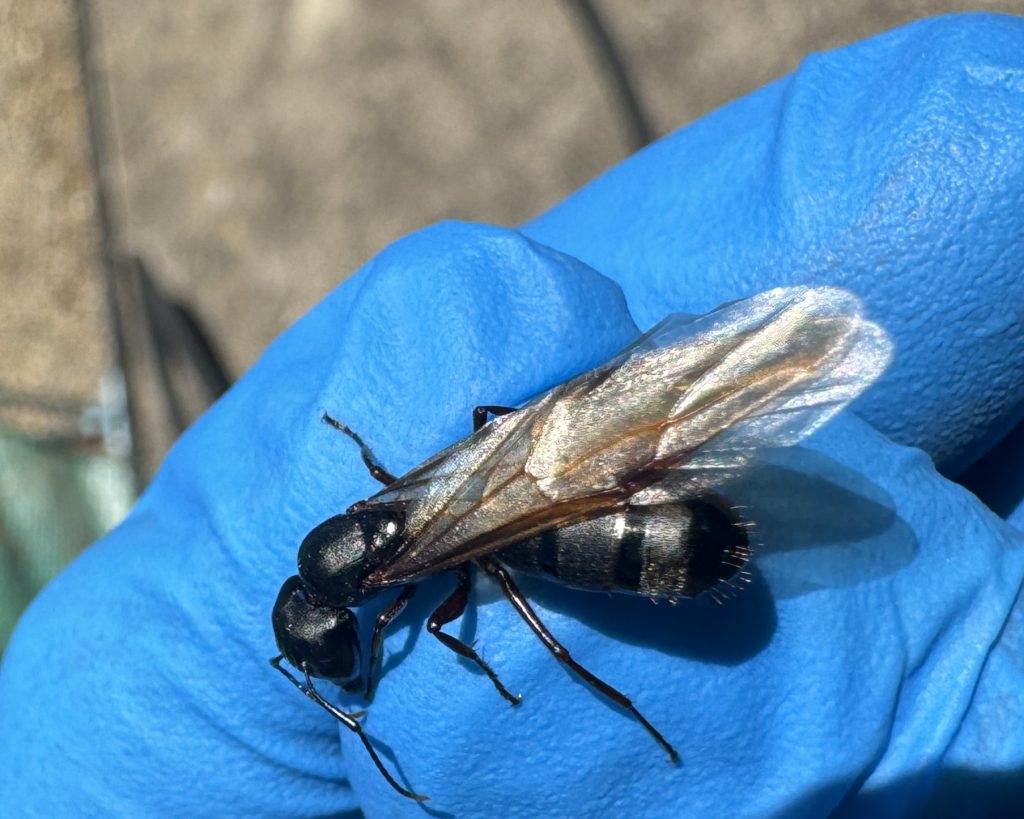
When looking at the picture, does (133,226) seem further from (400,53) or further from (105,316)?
(400,53)

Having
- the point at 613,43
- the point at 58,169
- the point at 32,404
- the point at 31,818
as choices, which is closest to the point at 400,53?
the point at 613,43

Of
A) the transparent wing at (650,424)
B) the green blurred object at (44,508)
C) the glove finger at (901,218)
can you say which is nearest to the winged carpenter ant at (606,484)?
the transparent wing at (650,424)

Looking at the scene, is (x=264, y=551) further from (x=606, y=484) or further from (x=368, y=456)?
(x=606, y=484)

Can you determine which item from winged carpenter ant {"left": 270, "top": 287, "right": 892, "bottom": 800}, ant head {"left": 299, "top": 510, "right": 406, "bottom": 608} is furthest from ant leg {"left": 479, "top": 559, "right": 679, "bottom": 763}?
ant head {"left": 299, "top": 510, "right": 406, "bottom": 608}

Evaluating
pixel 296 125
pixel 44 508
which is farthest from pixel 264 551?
pixel 296 125

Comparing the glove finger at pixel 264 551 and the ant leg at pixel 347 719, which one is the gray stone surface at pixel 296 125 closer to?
the glove finger at pixel 264 551

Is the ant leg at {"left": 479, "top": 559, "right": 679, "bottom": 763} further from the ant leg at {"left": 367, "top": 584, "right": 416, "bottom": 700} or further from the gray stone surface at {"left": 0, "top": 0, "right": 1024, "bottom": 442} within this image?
the gray stone surface at {"left": 0, "top": 0, "right": 1024, "bottom": 442}

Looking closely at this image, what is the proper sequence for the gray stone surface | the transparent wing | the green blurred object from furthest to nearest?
the gray stone surface → the green blurred object → the transparent wing
